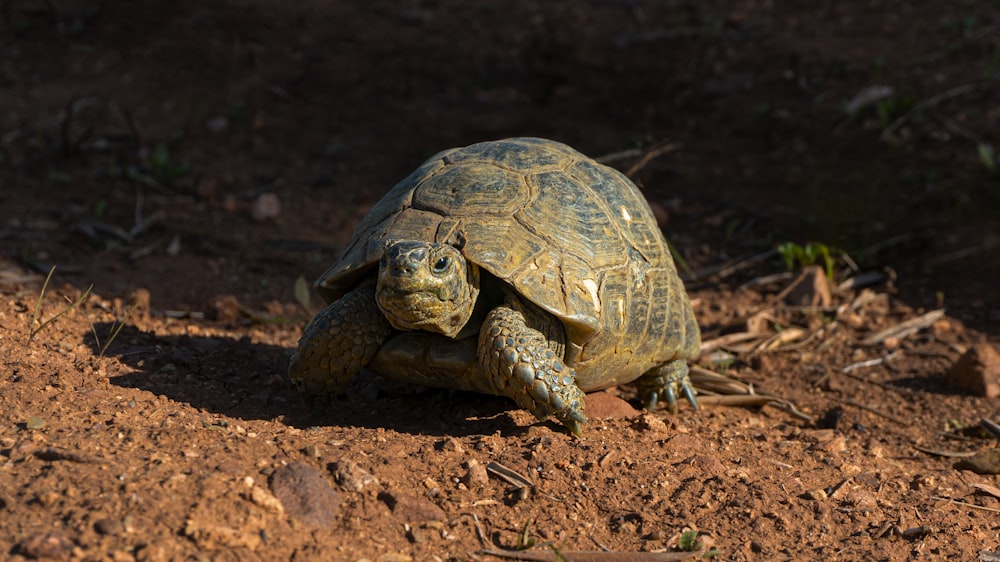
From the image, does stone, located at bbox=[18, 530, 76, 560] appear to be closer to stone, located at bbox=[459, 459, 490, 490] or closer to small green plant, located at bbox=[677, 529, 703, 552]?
stone, located at bbox=[459, 459, 490, 490]

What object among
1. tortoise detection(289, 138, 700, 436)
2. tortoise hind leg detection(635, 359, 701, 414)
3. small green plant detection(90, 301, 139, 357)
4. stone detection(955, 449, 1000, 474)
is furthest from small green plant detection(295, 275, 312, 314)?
stone detection(955, 449, 1000, 474)

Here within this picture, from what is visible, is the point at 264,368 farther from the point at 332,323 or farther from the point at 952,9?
the point at 952,9

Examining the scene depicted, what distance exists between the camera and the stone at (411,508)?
3.23m

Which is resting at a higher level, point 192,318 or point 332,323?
point 332,323

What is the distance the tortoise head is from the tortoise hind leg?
136 centimetres

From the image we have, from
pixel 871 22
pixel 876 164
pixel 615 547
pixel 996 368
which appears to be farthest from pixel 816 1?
pixel 615 547

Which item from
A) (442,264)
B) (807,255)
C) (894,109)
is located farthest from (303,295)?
(894,109)

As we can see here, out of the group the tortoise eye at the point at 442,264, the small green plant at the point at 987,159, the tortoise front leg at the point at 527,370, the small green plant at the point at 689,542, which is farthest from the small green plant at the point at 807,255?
the small green plant at the point at 689,542

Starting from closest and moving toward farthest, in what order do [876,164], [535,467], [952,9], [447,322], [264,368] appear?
[535,467] < [447,322] < [264,368] < [876,164] < [952,9]

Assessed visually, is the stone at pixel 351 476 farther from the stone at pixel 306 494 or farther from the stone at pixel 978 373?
the stone at pixel 978 373

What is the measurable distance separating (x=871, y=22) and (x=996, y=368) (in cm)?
506

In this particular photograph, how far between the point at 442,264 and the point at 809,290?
3633mm

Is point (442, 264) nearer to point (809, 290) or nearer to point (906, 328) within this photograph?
point (809, 290)

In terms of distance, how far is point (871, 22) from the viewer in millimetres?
9375
